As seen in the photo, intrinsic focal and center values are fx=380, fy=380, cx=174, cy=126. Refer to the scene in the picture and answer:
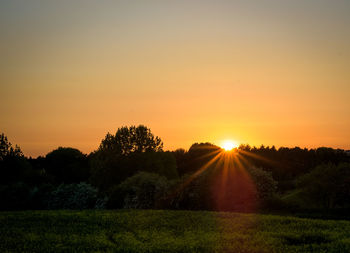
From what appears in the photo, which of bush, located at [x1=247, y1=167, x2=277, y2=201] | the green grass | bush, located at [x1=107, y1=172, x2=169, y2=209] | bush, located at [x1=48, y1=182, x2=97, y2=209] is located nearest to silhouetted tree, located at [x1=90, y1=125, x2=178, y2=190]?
bush, located at [x1=48, y1=182, x2=97, y2=209]

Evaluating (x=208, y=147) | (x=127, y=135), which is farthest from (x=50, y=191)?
(x=208, y=147)

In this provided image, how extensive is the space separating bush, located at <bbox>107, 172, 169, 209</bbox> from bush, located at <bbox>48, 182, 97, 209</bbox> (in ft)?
10.3

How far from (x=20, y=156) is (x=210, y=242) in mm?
55958

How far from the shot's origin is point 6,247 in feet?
57.2

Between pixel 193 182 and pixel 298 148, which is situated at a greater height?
pixel 298 148

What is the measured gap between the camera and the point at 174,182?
38438mm

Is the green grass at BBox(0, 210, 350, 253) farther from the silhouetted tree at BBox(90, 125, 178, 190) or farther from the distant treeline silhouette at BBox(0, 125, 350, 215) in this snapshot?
the silhouetted tree at BBox(90, 125, 178, 190)

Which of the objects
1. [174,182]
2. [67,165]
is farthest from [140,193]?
[67,165]

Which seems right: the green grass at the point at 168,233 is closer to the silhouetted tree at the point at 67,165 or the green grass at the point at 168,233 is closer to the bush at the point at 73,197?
the bush at the point at 73,197

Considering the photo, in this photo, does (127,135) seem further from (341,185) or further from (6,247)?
(6,247)

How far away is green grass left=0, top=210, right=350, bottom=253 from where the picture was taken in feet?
54.6

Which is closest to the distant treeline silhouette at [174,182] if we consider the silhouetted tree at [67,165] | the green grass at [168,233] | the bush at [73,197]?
the bush at [73,197]

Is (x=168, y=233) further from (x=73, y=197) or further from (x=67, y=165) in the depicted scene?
(x=67, y=165)

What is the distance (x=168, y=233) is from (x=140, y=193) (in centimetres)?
1893
